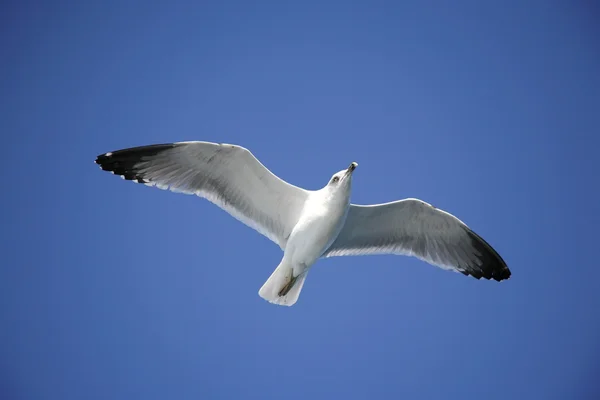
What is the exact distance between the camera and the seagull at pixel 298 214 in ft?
21.1

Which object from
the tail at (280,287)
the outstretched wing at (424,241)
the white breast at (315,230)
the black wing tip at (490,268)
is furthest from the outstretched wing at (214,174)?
the black wing tip at (490,268)

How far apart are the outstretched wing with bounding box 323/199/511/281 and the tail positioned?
2.06 ft

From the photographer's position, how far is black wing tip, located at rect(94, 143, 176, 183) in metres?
6.62

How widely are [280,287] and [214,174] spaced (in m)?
1.38

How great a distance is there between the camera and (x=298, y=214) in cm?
682

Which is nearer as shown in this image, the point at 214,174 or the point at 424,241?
the point at 214,174

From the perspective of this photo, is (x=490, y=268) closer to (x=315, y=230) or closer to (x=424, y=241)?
(x=424, y=241)

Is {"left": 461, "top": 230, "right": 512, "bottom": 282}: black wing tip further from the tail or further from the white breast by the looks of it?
the tail

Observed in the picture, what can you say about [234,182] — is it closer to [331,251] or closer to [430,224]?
[331,251]

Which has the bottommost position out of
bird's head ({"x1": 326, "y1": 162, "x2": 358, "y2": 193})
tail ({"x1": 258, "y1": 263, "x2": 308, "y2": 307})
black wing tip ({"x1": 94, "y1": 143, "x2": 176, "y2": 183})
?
tail ({"x1": 258, "y1": 263, "x2": 308, "y2": 307})

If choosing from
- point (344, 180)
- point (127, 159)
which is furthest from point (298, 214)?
point (127, 159)

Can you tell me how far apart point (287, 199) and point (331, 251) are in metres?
0.81

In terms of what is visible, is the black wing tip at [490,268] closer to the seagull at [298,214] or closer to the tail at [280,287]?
the seagull at [298,214]

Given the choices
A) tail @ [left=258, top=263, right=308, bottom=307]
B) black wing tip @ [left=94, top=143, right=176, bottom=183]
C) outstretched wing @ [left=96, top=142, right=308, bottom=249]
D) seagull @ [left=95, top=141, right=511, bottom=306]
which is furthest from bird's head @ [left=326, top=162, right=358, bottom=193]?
black wing tip @ [left=94, top=143, right=176, bottom=183]
